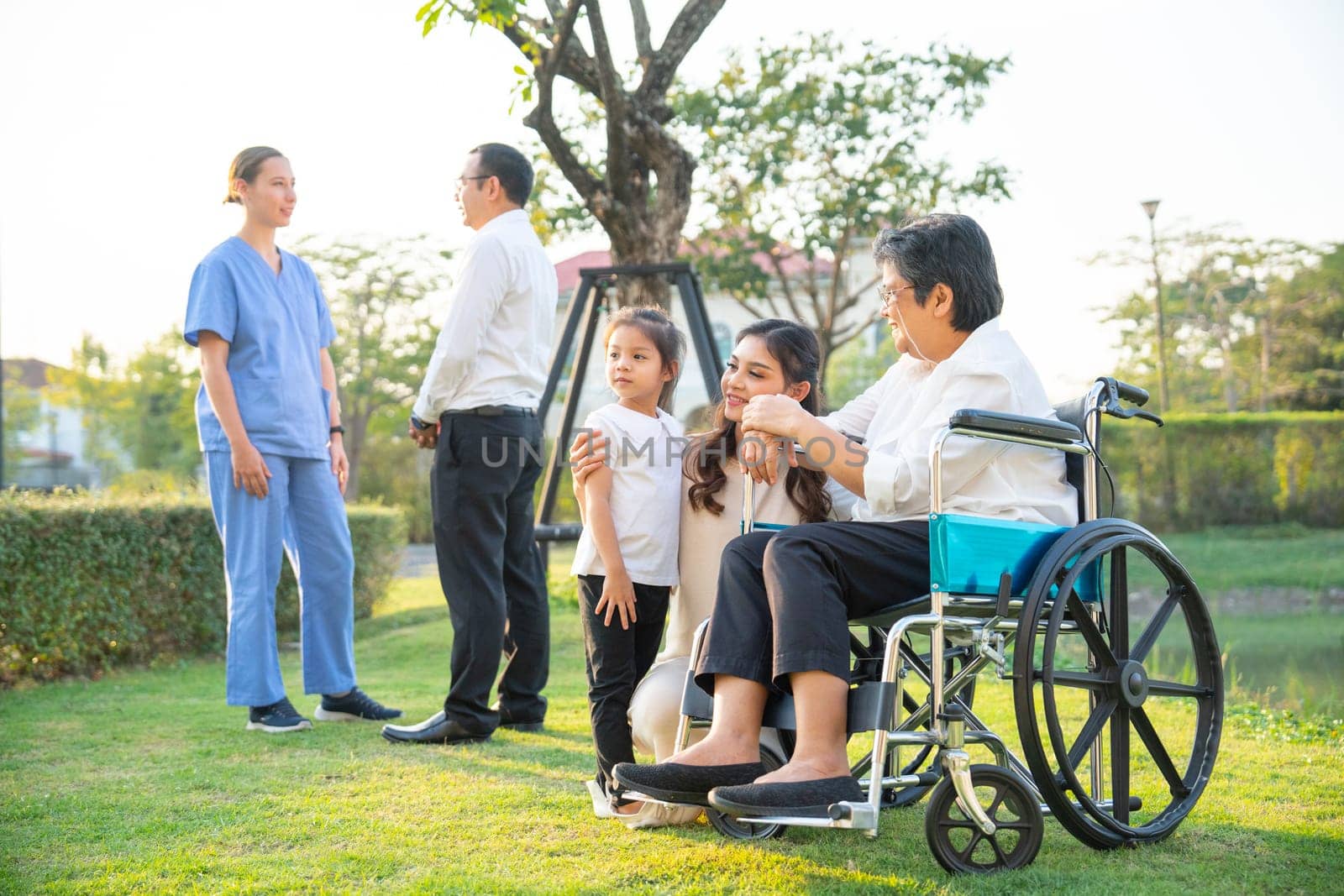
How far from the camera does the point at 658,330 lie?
274cm

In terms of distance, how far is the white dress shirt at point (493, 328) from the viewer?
3.32 meters

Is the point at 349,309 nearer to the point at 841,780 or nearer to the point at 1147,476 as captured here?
the point at 1147,476

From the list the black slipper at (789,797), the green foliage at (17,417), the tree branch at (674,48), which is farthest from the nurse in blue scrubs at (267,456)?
the green foliage at (17,417)

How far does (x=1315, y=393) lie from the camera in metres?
28.2

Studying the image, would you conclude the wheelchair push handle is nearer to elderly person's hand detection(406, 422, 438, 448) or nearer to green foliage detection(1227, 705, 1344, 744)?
green foliage detection(1227, 705, 1344, 744)

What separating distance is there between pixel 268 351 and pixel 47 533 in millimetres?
1859

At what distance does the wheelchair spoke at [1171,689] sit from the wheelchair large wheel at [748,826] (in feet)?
2.51

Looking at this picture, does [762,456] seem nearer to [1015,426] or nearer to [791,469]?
[791,469]

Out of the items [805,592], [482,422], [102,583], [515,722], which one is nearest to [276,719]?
[515,722]

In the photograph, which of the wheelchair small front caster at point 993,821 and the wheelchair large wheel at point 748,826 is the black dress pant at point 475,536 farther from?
the wheelchair small front caster at point 993,821

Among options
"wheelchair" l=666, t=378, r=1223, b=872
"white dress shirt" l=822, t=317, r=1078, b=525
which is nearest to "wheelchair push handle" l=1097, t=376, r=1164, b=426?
"wheelchair" l=666, t=378, r=1223, b=872

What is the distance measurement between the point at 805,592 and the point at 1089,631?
0.58 m


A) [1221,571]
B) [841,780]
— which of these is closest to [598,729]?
[841,780]

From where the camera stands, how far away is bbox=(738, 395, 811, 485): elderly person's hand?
2203 mm
